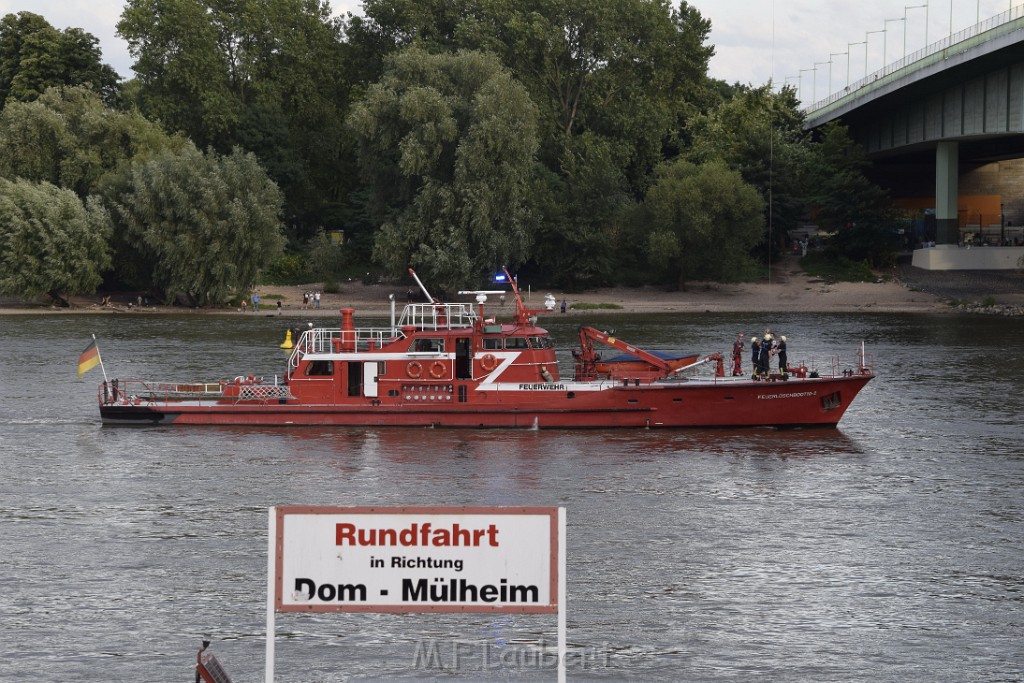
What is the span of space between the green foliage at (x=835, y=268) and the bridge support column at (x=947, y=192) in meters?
6.36

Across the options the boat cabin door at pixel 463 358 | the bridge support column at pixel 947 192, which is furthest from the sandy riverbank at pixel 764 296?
the boat cabin door at pixel 463 358

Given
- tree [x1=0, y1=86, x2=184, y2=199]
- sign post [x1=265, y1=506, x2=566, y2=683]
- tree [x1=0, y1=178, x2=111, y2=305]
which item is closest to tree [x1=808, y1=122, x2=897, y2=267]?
tree [x1=0, y1=86, x2=184, y2=199]

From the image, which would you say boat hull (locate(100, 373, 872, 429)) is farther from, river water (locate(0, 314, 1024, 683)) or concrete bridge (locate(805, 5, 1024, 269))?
concrete bridge (locate(805, 5, 1024, 269))

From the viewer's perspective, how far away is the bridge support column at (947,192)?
11012cm

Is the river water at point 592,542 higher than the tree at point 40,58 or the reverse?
the reverse

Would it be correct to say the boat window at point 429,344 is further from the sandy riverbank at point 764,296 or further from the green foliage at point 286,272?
the green foliage at point 286,272

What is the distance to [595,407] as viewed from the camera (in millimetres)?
47750

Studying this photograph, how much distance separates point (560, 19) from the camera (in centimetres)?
11819

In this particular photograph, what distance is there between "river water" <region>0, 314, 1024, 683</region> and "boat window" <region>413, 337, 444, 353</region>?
2978mm

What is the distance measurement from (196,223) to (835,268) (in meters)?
51.4

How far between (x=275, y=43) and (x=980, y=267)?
218 feet

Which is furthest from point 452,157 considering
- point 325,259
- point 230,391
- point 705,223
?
point 230,391

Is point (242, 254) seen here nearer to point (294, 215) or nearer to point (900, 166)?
point (294, 215)

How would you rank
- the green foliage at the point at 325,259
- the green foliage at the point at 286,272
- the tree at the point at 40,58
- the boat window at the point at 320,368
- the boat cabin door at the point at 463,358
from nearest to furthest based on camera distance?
the boat cabin door at the point at 463,358 → the boat window at the point at 320,368 → the green foliage at the point at 325,259 → the green foliage at the point at 286,272 → the tree at the point at 40,58
